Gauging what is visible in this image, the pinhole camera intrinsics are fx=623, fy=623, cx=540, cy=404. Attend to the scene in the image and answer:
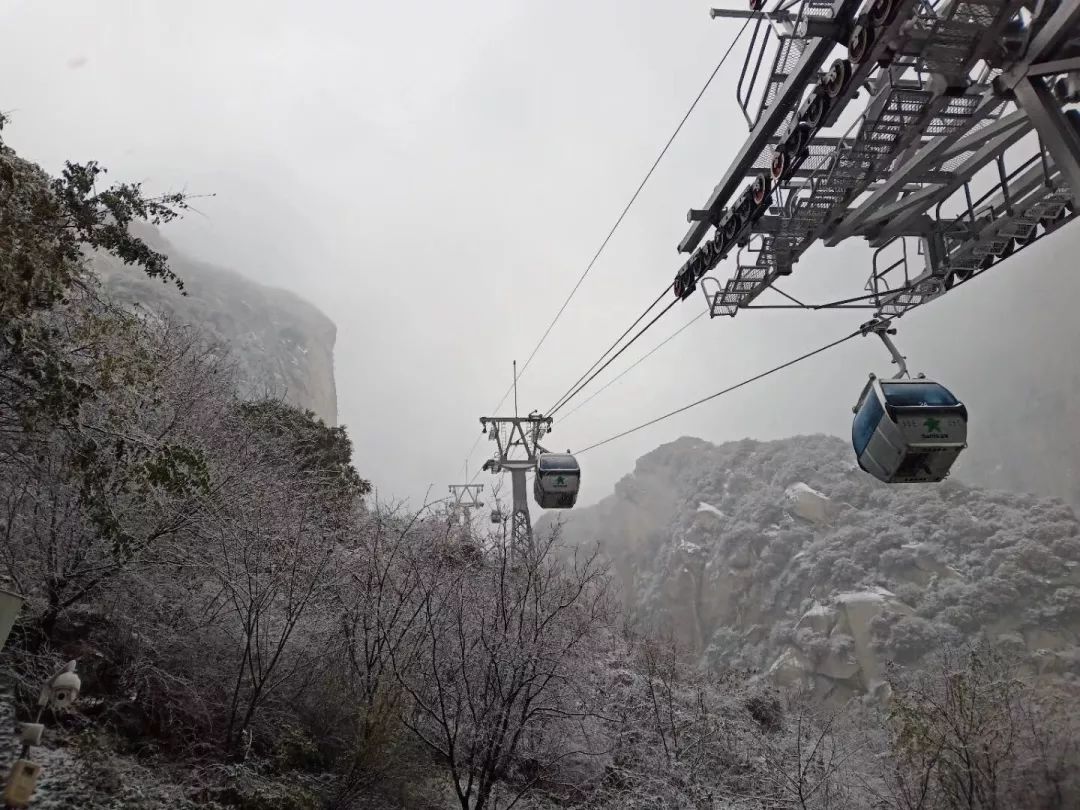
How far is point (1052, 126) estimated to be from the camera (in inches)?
187

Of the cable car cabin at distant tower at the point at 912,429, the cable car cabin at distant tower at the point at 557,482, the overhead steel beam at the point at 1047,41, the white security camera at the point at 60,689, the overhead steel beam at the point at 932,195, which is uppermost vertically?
the overhead steel beam at the point at 932,195

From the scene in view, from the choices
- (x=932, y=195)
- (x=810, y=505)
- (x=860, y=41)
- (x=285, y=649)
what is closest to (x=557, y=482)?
(x=285, y=649)

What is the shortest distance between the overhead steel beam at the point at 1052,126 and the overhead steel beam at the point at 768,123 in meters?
1.55

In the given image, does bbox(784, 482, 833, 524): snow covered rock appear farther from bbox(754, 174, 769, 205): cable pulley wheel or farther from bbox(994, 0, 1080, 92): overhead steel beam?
bbox(994, 0, 1080, 92): overhead steel beam

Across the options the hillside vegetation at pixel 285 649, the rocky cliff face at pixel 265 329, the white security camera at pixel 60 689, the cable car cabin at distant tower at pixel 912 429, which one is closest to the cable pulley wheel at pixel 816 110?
the cable car cabin at distant tower at pixel 912 429

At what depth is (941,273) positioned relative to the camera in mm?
7289

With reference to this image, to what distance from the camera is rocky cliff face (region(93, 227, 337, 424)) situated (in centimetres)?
6519

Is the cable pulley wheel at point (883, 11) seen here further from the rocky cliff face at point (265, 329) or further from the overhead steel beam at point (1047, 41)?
the rocky cliff face at point (265, 329)

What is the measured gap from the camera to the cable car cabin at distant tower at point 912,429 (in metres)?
6.72

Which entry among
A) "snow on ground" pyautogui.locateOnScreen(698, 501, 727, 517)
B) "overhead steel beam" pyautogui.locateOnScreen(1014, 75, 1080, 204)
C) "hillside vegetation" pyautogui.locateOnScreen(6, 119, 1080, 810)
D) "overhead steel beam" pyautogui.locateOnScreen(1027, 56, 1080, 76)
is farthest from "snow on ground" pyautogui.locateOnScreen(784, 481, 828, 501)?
"overhead steel beam" pyautogui.locateOnScreen(1027, 56, 1080, 76)

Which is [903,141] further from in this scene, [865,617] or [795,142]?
[865,617]

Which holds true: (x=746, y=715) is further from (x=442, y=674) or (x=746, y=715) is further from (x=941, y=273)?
(x=941, y=273)

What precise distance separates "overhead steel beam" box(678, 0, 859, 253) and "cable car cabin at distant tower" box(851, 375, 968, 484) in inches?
108

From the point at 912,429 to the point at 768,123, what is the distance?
11.7 feet
